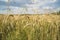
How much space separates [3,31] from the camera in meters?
2.86

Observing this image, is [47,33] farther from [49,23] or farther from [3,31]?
[3,31]

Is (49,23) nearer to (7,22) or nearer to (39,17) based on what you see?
(39,17)

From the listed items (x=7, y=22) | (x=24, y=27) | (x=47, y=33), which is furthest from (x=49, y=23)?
(x=7, y=22)

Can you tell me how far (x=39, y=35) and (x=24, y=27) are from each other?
0.24m

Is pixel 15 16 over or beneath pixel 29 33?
over

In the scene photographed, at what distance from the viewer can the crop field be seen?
2824 mm

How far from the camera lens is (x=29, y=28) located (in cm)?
283

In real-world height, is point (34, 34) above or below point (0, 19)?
below

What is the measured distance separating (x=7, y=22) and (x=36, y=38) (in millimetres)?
468

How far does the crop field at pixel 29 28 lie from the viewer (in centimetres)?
282

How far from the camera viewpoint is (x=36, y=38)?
282cm

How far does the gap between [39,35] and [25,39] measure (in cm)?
20

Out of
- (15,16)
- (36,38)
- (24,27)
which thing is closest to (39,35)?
(36,38)

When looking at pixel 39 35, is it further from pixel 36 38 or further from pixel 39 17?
pixel 39 17
